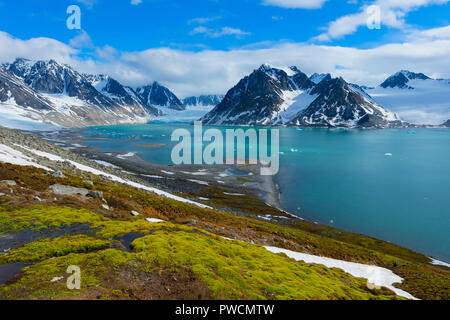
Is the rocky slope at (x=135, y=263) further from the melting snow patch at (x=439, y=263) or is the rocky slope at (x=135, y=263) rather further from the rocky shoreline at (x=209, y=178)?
the rocky shoreline at (x=209, y=178)

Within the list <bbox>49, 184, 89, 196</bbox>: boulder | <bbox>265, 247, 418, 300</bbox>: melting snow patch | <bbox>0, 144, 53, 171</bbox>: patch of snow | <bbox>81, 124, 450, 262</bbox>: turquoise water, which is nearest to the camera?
<bbox>265, 247, 418, 300</bbox>: melting snow patch

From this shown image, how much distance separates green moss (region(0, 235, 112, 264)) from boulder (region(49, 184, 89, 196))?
1425cm

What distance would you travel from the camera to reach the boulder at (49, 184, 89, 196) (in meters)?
28.2

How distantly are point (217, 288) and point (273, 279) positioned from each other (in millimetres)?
4648

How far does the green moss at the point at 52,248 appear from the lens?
1334 centimetres

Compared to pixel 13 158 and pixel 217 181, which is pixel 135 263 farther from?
pixel 217 181

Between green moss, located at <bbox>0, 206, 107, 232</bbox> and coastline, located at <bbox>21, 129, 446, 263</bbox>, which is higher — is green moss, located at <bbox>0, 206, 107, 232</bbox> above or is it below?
above

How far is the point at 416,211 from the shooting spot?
56938 millimetres

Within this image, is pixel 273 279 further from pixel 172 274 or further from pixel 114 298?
pixel 114 298

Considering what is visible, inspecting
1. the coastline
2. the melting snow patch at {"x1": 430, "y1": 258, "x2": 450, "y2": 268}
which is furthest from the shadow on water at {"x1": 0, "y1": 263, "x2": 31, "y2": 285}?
the melting snow patch at {"x1": 430, "y1": 258, "x2": 450, "y2": 268}

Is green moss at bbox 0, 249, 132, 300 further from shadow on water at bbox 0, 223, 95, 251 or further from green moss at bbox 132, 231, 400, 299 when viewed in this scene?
shadow on water at bbox 0, 223, 95, 251

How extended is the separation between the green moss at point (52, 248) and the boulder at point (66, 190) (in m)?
14.2

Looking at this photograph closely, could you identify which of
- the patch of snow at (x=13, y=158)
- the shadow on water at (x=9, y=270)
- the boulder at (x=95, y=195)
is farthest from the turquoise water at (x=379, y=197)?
the patch of snow at (x=13, y=158)

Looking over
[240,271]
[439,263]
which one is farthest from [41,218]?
[439,263]
